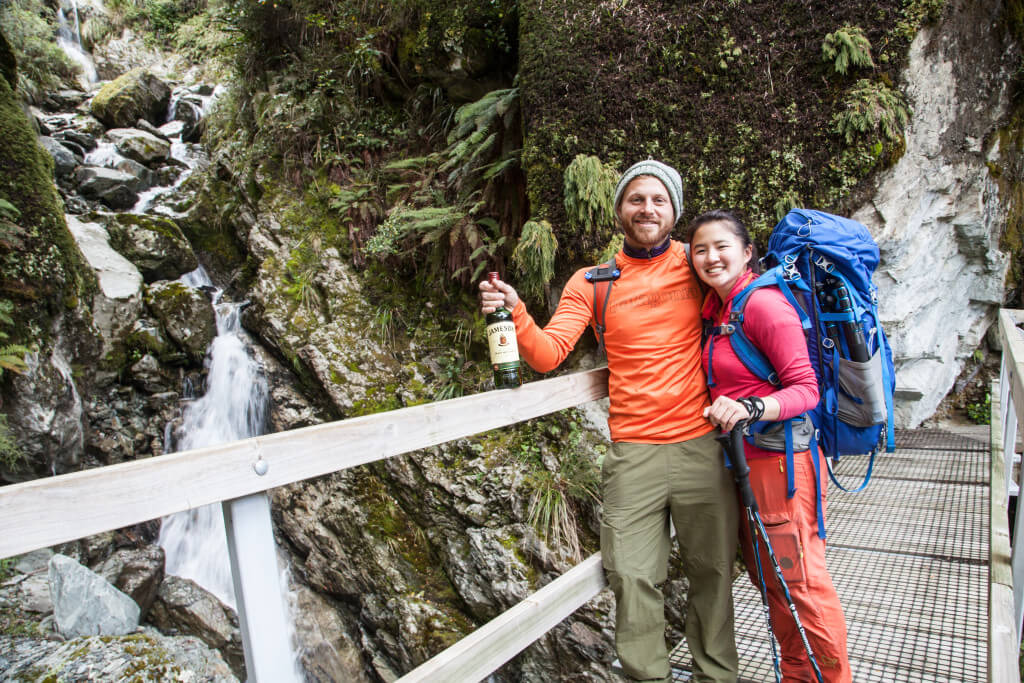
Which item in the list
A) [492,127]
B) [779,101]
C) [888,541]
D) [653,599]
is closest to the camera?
[653,599]

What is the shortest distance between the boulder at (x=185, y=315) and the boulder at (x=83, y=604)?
3.73 meters

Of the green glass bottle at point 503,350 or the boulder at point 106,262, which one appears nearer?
the green glass bottle at point 503,350

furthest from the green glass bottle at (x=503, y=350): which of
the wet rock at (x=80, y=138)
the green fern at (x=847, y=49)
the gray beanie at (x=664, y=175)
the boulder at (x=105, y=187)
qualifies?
the wet rock at (x=80, y=138)

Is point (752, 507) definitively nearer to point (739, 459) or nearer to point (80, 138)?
point (739, 459)

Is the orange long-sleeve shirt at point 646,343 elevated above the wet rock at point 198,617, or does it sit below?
above

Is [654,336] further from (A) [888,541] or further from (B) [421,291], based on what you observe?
(B) [421,291]

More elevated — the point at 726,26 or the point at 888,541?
the point at 726,26

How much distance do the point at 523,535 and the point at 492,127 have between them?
4.89m

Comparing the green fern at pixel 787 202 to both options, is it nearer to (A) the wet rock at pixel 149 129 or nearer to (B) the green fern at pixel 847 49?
(B) the green fern at pixel 847 49

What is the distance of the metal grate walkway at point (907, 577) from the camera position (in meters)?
2.83

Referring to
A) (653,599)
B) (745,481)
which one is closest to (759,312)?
(745,481)

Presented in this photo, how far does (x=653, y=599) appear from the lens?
2463 mm

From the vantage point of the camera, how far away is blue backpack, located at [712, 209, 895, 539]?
2338 mm

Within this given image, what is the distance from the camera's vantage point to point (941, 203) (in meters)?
5.00
